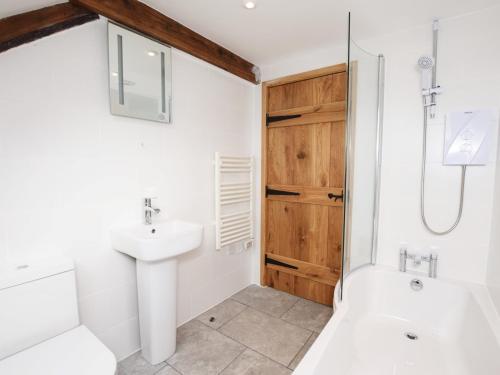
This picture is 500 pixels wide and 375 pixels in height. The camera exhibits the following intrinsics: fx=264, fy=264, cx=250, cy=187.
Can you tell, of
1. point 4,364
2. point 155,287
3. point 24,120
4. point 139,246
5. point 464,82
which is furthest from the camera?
point 464,82

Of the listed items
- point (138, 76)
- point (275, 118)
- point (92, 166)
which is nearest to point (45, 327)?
point (92, 166)

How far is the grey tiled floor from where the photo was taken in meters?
1.71

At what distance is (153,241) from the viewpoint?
4.94 ft

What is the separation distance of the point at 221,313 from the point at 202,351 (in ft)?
1.61

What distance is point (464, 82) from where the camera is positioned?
1789 millimetres

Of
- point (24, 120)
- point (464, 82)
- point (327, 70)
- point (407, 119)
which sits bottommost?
point (24, 120)

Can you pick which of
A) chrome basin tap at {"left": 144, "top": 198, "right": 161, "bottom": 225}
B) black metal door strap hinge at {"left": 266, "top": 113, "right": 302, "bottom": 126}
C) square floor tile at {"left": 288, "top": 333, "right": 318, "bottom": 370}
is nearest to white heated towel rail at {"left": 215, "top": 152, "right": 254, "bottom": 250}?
black metal door strap hinge at {"left": 266, "top": 113, "right": 302, "bottom": 126}

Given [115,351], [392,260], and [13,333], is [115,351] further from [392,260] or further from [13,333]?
[392,260]

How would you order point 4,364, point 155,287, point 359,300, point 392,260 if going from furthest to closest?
point 392,260 < point 359,300 < point 155,287 < point 4,364

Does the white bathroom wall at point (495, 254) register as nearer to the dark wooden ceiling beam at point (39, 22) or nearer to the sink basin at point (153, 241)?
the sink basin at point (153, 241)

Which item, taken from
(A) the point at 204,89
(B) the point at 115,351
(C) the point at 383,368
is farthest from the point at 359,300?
(A) the point at 204,89

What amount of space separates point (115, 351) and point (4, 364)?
770mm

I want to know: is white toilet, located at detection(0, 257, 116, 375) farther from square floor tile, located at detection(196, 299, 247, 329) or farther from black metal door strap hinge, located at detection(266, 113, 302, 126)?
black metal door strap hinge, located at detection(266, 113, 302, 126)

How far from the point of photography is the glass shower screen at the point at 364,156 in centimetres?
195
